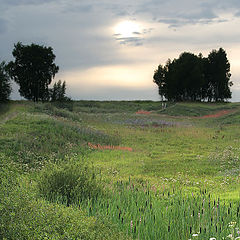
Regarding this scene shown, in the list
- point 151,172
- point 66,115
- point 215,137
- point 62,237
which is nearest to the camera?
point 62,237

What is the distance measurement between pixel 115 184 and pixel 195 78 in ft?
205

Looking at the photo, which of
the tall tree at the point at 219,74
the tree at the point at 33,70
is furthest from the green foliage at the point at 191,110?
the tree at the point at 33,70

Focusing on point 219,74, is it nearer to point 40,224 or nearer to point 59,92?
point 59,92

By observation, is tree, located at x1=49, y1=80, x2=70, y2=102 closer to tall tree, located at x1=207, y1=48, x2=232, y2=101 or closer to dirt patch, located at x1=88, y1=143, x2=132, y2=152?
dirt patch, located at x1=88, y1=143, x2=132, y2=152

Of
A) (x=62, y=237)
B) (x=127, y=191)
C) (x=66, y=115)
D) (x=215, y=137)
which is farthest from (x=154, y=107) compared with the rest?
(x=62, y=237)

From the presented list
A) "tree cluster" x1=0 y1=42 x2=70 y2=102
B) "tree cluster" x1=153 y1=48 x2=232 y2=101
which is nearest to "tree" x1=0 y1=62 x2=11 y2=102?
"tree cluster" x1=0 y1=42 x2=70 y2=102

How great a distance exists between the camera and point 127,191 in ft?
28.9

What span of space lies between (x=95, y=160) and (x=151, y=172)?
3.24 metres

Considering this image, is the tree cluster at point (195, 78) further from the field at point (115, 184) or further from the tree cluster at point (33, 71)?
the field at point (115, 184)

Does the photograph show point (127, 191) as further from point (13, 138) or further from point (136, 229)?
point (13, 138)

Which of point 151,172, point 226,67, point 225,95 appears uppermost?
point 226,67

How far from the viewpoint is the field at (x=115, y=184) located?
18.4 feet

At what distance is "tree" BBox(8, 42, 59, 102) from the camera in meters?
55.4

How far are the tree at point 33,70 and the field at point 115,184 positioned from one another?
31.9 metres
